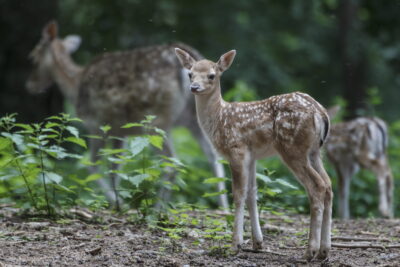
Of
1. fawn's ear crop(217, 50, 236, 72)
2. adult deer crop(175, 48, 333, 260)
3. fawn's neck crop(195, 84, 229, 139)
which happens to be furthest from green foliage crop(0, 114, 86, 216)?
fawn's ear crop(217, 50, 236, 72)

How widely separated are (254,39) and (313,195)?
8981mm

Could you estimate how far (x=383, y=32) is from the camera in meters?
14.2

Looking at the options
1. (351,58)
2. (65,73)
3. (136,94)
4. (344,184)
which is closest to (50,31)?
(65,73)

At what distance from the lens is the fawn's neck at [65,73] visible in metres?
10.1

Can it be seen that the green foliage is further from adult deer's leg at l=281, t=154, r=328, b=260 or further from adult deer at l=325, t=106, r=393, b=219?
adult deer at l=325, t=106, r=393, b=219

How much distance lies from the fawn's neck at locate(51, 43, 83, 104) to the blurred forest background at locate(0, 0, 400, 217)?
0.86 meters

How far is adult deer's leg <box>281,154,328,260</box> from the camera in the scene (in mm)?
4566

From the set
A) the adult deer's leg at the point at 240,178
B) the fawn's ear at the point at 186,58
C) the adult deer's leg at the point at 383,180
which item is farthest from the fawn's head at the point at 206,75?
the adult deer's leg at the point at 383,180

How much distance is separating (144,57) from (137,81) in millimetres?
398

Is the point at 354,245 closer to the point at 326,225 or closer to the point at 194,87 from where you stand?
the point at 326,225

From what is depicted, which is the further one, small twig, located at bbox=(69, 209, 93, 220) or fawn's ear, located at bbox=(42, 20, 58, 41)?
fawn's ear, located at bbox=(42, 20, 58, 41)

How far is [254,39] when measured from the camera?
13211 mm

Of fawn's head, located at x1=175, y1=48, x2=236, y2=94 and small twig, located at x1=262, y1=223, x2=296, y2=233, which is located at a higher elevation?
fawn's head, located at x1=175, y1=48, x2=236, y2=94

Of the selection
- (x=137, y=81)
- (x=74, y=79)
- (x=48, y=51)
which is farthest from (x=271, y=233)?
(x=48, y=51)
